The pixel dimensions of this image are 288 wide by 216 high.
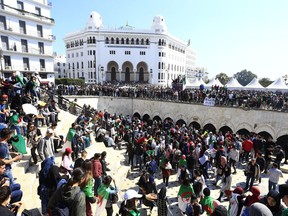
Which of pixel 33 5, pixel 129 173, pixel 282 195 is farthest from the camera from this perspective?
pixel 33 5

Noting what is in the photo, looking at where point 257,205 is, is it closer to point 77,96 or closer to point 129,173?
point 129,173

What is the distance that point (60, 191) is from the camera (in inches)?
119

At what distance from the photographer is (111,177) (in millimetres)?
4781

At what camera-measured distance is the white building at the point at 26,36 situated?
2550 cm

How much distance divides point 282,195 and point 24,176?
6.77m

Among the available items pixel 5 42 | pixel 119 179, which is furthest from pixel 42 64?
pixel 119 179

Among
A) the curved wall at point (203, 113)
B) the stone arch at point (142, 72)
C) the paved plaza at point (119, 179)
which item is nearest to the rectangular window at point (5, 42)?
the curved wall at point (203, 113)

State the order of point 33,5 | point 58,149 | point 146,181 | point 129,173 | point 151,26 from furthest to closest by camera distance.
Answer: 1. point 151,26
2. point 33,5
3. point 129,173
4. point 58,149
5. point 146,181

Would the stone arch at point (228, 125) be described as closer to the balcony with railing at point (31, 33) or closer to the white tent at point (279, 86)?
the white tent at point (279, 86)

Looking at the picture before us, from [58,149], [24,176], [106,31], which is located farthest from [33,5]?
[24,176]

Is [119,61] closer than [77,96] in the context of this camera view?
No

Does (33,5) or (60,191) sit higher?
(33,5)

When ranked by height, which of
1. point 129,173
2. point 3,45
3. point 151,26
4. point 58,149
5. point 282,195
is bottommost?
point 129,173

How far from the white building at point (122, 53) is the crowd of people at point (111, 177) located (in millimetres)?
39874
